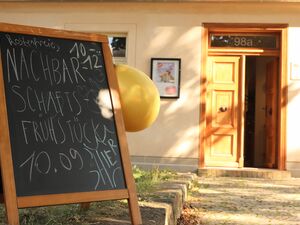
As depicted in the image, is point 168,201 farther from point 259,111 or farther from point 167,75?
point 259,111

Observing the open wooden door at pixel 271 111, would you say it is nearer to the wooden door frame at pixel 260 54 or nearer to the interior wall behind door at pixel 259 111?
the wooden door frame at pixel 260 54

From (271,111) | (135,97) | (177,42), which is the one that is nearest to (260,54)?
(271,111)

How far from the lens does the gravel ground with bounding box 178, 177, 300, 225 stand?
4.70m

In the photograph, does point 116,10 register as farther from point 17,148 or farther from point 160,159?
point 17,148

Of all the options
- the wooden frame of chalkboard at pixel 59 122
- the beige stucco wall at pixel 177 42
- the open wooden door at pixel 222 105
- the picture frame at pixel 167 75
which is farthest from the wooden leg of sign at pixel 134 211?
the open wooden door at pixel 222 105

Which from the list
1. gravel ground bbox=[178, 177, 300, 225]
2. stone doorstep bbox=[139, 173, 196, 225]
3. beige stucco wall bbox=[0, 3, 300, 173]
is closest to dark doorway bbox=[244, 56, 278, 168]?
beige stucco wall bbox=[0, 3, 300, 173]

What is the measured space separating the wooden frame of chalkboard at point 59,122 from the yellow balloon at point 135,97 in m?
0.17

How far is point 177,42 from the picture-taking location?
904 cm

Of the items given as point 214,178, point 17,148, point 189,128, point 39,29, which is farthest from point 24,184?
point 189,128

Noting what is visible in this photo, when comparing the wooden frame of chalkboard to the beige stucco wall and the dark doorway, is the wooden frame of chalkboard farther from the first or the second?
the dark doorway

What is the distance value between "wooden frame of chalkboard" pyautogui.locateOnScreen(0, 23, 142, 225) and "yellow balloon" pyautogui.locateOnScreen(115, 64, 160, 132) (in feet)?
0.54

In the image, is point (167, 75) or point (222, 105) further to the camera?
point (222, 105)

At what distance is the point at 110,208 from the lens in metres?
3.66

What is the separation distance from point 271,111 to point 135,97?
643 cm
